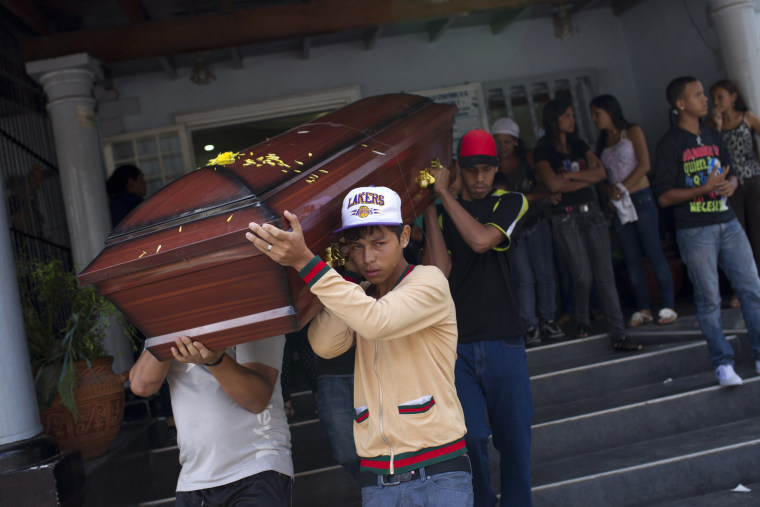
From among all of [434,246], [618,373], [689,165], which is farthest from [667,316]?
[434,246]

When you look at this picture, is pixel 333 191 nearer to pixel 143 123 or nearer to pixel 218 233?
pixel 218 233

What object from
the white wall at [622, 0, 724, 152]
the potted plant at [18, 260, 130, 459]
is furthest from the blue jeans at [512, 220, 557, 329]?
the potted plant at [18, 260, 130, 459]

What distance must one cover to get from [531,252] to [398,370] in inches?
129

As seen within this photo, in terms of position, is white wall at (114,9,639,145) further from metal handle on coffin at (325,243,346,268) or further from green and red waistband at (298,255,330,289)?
green and red waistband at (298,255,330,289)

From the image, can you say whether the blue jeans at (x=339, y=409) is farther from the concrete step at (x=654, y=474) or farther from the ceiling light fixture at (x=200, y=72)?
the ceiling light fixture at (x=200, y=72)

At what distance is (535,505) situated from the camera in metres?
3.24

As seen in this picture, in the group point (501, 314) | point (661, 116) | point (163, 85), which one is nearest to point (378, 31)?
point (163, 85)

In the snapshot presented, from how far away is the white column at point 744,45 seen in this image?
16.1 ft

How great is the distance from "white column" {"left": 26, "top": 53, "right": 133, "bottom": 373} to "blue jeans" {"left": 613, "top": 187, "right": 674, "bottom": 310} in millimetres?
3666

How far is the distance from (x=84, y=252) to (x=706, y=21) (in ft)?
18.0

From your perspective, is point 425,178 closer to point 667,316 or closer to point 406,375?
point 406,375

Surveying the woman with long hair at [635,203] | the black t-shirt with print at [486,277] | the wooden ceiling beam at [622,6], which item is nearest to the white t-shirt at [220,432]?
the black t-shirt with print at [486,277]

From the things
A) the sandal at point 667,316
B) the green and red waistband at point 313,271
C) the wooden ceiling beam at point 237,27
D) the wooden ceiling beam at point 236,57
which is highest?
the wooden ceiling beam at point 236,57

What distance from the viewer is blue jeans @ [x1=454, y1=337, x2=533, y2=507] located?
8.41 feet
